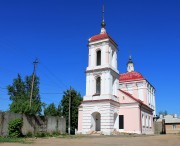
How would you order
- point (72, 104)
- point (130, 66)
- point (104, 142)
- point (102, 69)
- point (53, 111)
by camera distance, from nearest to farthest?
1. point (104, 142)
2. point (102, 69)
3. point (72, 104)
4. point (53, 111)
5. point (130, 66)

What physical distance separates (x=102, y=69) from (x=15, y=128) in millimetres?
16689

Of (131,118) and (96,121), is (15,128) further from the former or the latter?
(131,118)

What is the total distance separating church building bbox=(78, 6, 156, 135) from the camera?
120ft

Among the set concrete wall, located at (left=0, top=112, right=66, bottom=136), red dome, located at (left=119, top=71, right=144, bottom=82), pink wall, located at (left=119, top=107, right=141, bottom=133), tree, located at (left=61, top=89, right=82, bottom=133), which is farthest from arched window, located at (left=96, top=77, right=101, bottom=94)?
red dome, located at (left=119, top=71, right=144, bottom=82)

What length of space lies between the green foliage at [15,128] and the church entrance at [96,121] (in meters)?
14.2

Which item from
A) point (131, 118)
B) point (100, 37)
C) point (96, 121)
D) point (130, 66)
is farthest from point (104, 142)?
point (130, 66)

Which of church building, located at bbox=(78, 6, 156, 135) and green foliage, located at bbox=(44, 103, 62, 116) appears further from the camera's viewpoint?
green foliage, located at bbox=(44, 103, 62, 116)

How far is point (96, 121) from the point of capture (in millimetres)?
38875

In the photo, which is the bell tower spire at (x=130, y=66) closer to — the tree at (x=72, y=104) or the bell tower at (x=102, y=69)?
the tree at (x=72, y=104)

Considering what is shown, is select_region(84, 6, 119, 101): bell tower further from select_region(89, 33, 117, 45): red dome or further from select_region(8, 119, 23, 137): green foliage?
select_region(8, 119, 23, 137): green foliage

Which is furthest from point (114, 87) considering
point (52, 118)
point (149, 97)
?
point (149, 97)

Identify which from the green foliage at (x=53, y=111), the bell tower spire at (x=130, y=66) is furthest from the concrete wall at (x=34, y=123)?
the bell tower spire at (x=130, y=66)

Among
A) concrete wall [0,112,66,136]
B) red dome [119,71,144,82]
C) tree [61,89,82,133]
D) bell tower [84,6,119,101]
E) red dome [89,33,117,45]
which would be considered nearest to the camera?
concrete wall [0,112,66,136]

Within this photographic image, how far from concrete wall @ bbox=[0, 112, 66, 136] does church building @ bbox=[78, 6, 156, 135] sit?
5.05 metres
